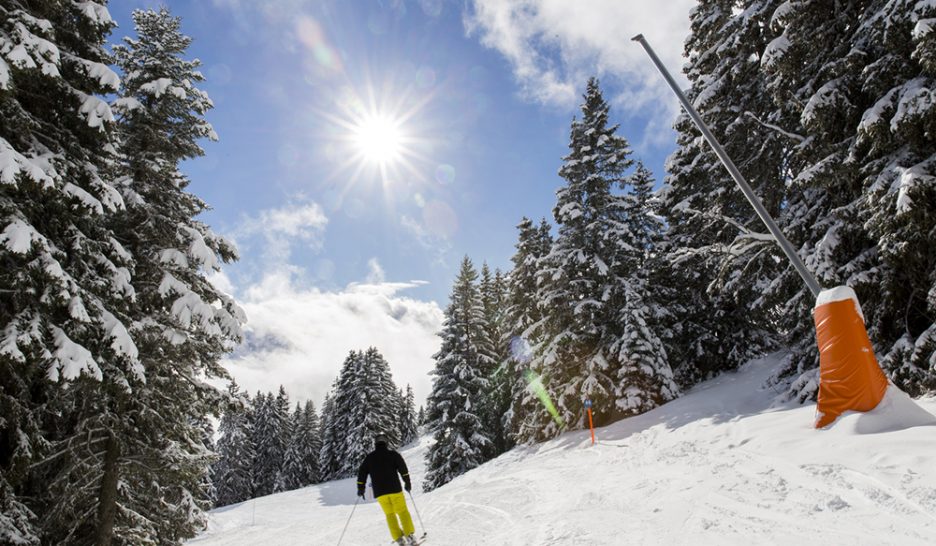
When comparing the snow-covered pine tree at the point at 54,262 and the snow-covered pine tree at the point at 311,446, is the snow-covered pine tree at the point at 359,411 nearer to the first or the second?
the snow-covered pine tree at the point at 311,446

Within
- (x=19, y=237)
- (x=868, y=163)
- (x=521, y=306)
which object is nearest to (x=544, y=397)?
(x=521, y=306)

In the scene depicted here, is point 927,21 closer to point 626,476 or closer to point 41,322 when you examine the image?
point 626,476

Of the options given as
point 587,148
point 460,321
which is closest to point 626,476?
point 587,148

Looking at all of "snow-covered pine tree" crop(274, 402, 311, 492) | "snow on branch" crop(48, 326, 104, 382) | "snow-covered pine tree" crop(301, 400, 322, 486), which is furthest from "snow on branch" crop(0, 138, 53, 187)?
"snow-covered pine tree" crop(274, 402, 311, 492)

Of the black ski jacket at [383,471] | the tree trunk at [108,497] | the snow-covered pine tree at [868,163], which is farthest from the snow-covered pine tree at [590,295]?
the tree trunk at [108,497]

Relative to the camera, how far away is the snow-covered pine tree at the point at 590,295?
1750 centimetres

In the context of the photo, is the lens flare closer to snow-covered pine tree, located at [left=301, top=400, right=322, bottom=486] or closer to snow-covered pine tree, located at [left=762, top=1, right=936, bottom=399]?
snow-covered pine tree, located at [left=762, top=1, right=936, bottom=399]

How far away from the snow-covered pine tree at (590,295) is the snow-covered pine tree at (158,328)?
40.9ft

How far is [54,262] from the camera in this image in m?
7.17

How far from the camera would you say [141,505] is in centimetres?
1055

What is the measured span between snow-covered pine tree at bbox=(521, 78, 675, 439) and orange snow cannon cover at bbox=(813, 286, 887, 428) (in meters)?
9.53

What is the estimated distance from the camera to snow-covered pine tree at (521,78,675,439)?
17500mm

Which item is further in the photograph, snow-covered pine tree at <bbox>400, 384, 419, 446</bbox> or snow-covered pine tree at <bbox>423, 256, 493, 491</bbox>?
snow-covered pine tree at <bbox>400, 384, 419, 446</bbox>

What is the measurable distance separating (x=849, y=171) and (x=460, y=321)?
23.3 m
